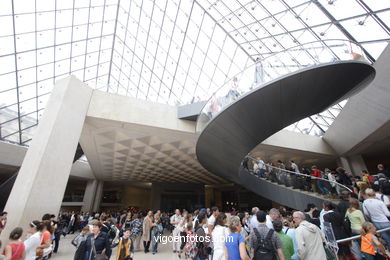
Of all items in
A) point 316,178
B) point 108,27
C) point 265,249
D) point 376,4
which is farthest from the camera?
point 108,27

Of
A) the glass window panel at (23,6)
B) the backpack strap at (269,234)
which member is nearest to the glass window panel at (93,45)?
the glass window panel at (23,6)

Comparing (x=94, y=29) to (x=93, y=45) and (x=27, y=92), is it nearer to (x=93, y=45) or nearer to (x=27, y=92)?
(x=93, y=45)

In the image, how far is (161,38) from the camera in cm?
2006

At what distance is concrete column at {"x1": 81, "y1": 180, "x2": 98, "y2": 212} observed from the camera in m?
22.3

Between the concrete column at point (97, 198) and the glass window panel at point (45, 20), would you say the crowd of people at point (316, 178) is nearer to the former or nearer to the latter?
the glass window panel at point (45, 20)

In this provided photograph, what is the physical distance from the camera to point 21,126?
17828 millimetres

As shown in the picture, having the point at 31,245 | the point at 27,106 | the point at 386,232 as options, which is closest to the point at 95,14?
the point at 27,106

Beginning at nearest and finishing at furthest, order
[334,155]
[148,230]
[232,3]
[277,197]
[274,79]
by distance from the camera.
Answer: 1. [274,79]
2. [148,230]
3. [277,197]
4. [232,3]
5. [334,155]

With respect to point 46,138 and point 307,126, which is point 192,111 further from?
point 307,126

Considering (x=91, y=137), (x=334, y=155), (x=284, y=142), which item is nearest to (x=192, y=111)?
(x=91, y=137)

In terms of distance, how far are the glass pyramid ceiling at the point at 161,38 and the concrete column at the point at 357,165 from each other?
3301 mm

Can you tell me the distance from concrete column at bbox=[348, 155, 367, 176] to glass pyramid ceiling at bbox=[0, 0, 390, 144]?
3301 millimetres

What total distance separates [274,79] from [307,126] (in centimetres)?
1369

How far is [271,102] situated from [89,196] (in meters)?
24.6
